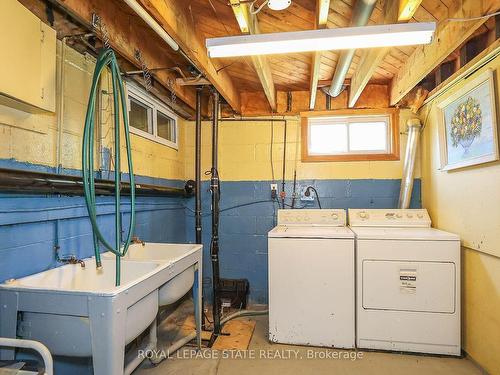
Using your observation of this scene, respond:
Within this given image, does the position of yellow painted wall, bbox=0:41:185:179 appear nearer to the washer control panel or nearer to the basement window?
the basement window

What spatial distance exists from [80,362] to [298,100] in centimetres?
307

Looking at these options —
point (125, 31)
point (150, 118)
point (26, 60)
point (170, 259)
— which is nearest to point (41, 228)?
point (170, 259)

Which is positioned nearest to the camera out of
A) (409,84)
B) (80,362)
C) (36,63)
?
(36,63)

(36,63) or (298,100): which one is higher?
(298,100)

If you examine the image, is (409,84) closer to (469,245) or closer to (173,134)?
(469,245)

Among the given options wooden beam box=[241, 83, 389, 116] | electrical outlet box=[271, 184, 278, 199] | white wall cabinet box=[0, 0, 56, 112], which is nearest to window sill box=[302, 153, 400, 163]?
electrical outlet box=[271, 184, 278, 199]

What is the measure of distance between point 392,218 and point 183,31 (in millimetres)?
2412

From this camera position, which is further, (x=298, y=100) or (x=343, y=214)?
(x=298, y=100)

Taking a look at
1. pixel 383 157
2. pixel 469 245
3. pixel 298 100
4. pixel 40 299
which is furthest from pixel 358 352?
pixel 298 100

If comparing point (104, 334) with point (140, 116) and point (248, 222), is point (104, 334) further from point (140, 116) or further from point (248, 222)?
point (248, 222)

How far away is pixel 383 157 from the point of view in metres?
3.17

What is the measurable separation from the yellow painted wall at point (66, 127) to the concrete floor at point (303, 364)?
1587mm

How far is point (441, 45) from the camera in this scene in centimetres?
197

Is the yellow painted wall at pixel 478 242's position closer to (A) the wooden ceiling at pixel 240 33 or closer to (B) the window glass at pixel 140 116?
(A) the wooden ceiling at pixel 240 33
